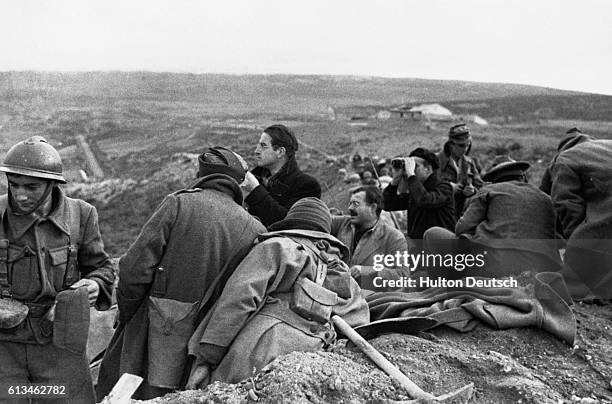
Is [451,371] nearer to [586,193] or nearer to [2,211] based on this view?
[2,211]

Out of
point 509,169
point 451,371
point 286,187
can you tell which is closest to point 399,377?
point 451,371

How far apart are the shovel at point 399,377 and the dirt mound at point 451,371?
4 centimetres

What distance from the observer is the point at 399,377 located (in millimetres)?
3857

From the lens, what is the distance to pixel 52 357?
13.4 feet

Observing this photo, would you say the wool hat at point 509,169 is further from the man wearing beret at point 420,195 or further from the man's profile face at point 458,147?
the man's profile face at point 458,147

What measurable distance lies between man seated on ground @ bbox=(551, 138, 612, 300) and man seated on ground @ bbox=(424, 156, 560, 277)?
0.19 metres

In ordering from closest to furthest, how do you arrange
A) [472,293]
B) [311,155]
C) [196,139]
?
[472,293]
[311,155]
[196,139]

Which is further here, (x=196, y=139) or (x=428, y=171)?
(x=196, y=139)

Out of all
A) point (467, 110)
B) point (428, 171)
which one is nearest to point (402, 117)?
point (467, 110)

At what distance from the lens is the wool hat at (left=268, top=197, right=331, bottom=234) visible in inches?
178

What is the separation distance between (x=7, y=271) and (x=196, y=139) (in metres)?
30.1

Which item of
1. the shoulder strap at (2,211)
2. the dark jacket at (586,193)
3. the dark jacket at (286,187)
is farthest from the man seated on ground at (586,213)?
the shoulder strap at (2,211)

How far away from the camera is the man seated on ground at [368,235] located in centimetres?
598

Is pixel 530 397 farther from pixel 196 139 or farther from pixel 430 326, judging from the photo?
pixel 196 139
